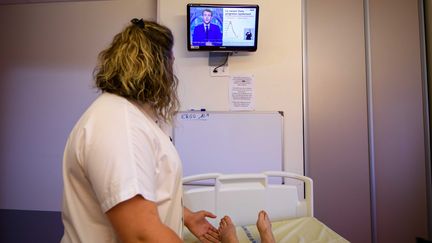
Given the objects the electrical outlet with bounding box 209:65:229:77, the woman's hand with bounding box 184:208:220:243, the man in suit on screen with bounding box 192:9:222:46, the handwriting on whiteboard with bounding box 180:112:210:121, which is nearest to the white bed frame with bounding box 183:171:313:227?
the woman's hand with bounding box 184:208:220:243

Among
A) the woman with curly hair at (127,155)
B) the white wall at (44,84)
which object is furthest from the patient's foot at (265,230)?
the white wall at (44,84)

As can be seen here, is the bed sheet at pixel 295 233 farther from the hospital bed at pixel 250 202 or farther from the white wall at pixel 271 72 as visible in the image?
the white wall at pixel 271 72

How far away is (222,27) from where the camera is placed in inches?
66.2

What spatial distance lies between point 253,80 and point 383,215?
1.37m

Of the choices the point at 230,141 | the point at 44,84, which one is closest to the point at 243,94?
the point at 230,141

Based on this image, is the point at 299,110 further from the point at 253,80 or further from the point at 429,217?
the point at 429,217

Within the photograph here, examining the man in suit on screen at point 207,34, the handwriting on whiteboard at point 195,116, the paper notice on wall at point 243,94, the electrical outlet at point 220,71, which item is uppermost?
the man in suit on screen at point 207,34

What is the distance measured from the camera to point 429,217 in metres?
1.72

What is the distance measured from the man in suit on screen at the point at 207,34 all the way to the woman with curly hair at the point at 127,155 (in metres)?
1.05

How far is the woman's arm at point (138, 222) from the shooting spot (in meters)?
0.46

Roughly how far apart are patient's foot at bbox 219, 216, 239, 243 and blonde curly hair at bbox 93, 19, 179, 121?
64 cm

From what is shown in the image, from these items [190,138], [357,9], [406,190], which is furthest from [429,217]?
[190,138]

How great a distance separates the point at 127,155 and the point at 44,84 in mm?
A: 2175

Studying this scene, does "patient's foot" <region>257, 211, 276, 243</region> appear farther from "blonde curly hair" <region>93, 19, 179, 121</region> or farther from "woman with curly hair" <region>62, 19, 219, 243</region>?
"blonde curly hair" <region>93, 19, 179, 121</region>
